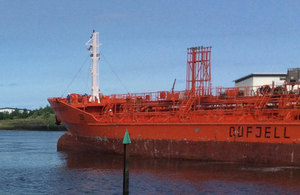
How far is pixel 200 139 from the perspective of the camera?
24.9 m

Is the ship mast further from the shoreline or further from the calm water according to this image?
the shoreline

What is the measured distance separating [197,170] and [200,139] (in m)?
2.94

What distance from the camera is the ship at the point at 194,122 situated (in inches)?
893

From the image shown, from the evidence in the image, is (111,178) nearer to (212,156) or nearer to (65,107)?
(212,156)

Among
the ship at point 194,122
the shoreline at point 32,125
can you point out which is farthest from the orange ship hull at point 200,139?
the shoreline at point 32,125

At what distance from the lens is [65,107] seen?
31922 millimetres

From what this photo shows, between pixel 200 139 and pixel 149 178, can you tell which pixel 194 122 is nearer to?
pixel 200 139

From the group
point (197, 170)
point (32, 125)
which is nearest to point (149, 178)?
point (197, 170)

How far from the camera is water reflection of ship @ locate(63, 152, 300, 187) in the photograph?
65.0ft

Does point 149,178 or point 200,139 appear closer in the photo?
point 149,178

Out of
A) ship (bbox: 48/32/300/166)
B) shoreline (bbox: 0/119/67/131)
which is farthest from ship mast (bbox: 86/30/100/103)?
shoreline (bbox: 0/119/67/131)

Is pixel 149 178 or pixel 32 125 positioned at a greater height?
pixel 149 178

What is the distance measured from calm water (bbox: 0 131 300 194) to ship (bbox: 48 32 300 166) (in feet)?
3.09

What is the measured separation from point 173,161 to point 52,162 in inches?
336
